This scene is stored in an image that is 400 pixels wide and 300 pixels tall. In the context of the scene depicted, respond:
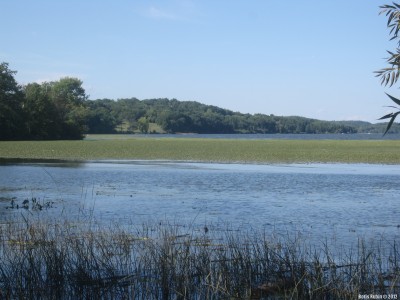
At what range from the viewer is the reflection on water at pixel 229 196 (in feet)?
47.5

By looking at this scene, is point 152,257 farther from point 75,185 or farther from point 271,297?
point 75,185

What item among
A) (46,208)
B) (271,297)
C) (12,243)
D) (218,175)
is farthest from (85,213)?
(218,175)

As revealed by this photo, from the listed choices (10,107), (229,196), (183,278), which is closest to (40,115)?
(10,107)

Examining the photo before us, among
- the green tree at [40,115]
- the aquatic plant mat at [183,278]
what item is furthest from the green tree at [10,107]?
the aquatic plant mat at [183,278]

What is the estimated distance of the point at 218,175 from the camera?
28.7m

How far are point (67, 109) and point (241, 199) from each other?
8420cm

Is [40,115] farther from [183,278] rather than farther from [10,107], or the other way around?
[183,278]

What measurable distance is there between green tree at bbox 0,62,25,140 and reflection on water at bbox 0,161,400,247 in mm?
45430

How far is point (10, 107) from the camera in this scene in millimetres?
74812

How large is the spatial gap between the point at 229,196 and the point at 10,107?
61293 millimetres

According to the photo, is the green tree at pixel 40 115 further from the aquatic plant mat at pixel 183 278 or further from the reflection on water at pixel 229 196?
the aquatic plant mat at pixel 183 278

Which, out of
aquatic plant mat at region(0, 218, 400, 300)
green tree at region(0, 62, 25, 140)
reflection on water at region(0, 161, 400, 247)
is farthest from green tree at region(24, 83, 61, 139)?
aquatic plant mat at region(0, 218, 400, 300)

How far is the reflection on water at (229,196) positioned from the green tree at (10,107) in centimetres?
4543

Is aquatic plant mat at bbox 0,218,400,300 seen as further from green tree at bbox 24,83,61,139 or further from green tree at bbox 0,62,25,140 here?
green tree at bbox 24,83,61,139
